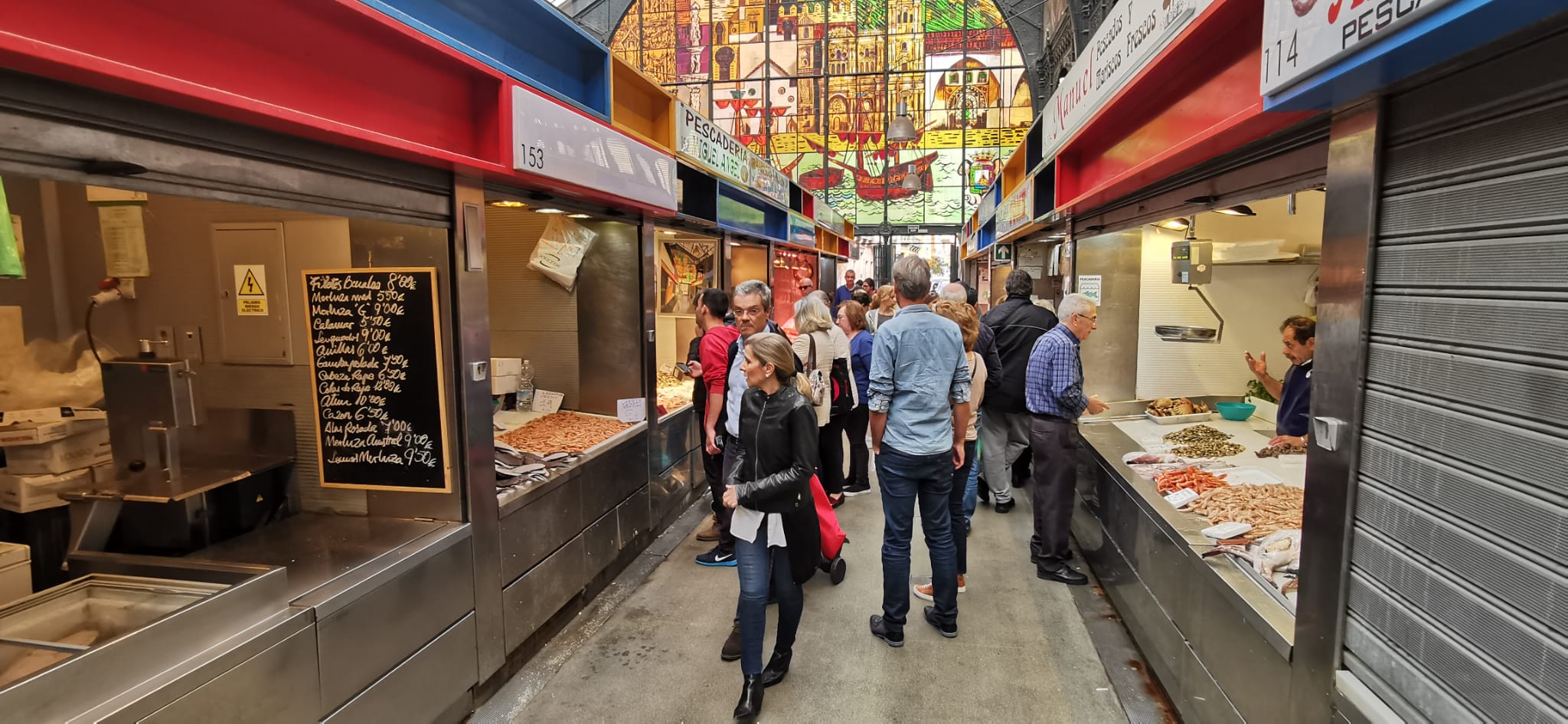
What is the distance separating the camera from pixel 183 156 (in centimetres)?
200

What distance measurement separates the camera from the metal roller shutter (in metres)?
1.66

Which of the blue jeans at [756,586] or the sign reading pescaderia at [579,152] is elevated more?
the sign reading pescaderia at [579,152]

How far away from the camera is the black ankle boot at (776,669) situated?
3.41 m

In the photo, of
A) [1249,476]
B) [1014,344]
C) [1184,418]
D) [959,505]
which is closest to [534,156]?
[959,505]

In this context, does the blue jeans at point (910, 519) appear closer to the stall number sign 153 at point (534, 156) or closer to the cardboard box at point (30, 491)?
the stall number sign 153 at point (534, 156)

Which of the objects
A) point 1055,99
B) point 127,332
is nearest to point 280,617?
point 127,332

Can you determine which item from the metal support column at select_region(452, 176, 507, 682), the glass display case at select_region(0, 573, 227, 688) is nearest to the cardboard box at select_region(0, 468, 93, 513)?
the glass display case at select_region(0, 573, 227, 688)

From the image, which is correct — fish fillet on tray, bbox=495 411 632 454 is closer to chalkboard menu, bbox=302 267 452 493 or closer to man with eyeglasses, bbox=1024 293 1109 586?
chalkboard menu, bbox=302 267 452 493

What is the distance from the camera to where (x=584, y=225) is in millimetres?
5168

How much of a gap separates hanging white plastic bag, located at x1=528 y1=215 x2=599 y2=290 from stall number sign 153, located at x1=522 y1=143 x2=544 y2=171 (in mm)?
1834

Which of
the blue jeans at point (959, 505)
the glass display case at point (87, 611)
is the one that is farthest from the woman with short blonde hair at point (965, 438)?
the glass display case at point (87, 611)

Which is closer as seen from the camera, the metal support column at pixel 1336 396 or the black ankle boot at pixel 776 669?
the metal support column at pixel 1336 396

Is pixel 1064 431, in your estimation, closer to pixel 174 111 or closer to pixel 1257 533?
pixel 1257 533

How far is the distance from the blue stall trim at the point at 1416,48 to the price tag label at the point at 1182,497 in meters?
2.07
